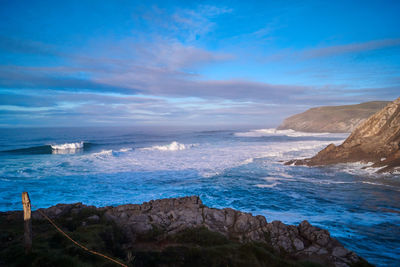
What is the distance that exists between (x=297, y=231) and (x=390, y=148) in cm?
1927

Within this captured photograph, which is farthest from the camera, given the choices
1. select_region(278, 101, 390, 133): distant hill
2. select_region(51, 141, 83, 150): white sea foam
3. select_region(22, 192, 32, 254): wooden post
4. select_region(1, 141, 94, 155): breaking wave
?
select_region(278, 101, 390, 133): distant hill

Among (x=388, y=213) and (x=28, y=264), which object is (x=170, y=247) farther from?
(x=388, y=213)

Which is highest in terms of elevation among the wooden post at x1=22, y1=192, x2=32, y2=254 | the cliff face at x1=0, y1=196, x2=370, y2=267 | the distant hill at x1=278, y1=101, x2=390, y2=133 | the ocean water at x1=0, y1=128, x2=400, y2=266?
the distant hill at x1=278, y1=101, x2=390, y2=133

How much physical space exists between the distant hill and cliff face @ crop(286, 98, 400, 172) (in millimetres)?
62961

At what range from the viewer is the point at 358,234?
30.5ft

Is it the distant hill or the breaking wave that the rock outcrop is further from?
the distant hill

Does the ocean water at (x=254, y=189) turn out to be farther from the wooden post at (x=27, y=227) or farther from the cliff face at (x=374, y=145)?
the wooden post at (x=27, y=227)

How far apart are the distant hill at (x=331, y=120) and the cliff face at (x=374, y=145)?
63.0m

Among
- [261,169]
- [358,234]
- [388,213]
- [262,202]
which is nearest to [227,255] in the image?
[358,234]

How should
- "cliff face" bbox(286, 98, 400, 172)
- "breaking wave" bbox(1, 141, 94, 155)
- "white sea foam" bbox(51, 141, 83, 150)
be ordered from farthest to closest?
"white sea foam" bbox(51, 141, 83, 150) → "breaking wave" bbox(1, 141, 94, 155) → "cliff face" bbox(286, 98, 400, 172)

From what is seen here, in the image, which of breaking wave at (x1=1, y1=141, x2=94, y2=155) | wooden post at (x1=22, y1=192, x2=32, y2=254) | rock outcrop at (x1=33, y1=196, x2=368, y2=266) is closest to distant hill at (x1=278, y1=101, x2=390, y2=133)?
breaking wave at (x1=1, y1=141, x2=94, y2=155)

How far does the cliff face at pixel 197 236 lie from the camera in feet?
22.0

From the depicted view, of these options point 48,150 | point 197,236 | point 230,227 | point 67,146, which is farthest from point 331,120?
point 197,236

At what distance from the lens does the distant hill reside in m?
80.8
